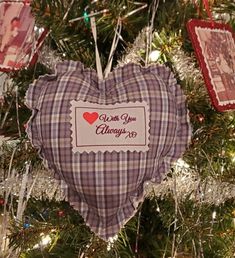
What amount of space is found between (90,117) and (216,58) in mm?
217

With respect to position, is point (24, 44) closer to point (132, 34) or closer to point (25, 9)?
point (25, 9)

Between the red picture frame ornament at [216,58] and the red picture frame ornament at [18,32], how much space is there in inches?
9.9

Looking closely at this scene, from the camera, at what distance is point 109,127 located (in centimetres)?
61

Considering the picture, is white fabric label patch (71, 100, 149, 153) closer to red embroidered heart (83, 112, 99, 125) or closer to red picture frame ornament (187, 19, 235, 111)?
red embroidered heart (83, 112, 99, 125)

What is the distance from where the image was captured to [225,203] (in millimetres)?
799

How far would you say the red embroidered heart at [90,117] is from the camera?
2.00 ft

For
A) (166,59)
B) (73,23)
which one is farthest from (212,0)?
(73,23)

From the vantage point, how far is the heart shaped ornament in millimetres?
609

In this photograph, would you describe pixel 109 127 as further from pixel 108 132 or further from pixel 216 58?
pixel 216 58


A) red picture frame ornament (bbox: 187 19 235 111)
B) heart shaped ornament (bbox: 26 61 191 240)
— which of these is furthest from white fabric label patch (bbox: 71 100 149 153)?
red picture frame ornament (bbox: 187 19 235 111)

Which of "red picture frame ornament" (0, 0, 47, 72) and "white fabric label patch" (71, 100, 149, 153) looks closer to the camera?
"white fabric label patch" (71, 100, 149, 153)

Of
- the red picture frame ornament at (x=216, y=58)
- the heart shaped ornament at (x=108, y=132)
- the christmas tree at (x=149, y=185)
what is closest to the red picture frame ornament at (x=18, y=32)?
the christmas tree at (x=149, y=185)

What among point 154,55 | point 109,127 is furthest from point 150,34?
point 109,127

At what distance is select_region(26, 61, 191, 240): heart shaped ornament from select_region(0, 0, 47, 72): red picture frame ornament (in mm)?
120
